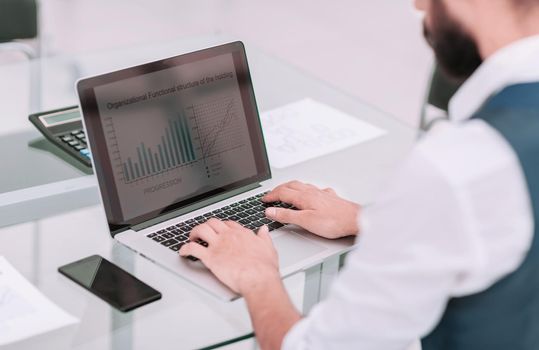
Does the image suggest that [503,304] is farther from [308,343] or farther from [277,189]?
[277,189]

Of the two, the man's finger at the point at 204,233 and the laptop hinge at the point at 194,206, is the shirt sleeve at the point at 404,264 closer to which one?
the man's finger at the point at 204,233

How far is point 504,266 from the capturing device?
99 centimetres

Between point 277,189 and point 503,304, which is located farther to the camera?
point 277,189

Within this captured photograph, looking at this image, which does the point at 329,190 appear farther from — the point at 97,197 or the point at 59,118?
the point at 59,118

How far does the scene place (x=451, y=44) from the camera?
3.69ft

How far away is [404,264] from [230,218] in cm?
62

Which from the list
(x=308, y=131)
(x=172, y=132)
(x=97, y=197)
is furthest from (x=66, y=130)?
(x=308, y=131)

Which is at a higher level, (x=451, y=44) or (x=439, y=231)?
(x=451, y=44)

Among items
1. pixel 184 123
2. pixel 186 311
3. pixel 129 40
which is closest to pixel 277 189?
pixel 184 123

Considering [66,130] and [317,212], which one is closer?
[317,212]

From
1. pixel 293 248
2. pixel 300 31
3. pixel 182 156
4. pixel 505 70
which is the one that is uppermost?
pixel 505 70

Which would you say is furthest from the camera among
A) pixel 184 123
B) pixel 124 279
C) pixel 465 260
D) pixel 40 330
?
pixel 184 123

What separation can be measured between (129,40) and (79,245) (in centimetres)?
303

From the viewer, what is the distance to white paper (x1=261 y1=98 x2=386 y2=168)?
186 cm
